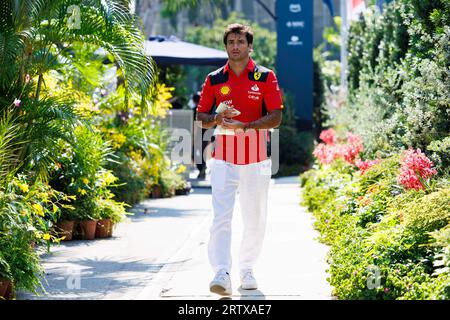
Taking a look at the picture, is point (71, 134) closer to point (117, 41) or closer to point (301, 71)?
point (117, 41)

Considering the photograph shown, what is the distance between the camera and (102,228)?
11.8m

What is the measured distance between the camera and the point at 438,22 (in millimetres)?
10078

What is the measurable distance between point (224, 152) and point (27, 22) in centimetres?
314

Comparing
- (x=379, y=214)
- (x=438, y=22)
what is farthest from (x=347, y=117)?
(x=379, y=214)

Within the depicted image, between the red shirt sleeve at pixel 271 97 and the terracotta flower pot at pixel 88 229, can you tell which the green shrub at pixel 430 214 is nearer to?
the red shirt sleeve at pixel 271 97

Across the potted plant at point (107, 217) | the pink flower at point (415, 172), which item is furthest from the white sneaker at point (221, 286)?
the potted plant at point (107, 217)

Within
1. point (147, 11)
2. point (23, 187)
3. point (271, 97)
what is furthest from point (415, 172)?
point (147, 11)

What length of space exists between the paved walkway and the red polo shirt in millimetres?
1093

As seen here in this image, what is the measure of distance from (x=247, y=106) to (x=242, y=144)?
31cm

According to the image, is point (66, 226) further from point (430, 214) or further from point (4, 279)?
point (430, 214)

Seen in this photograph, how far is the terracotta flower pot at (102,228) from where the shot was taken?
38.6 ft

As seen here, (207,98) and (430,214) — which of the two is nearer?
(430,214)

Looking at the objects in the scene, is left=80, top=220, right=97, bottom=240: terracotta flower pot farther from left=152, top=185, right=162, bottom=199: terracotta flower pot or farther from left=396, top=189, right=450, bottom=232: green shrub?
left=152, top=185, right=162, bottom=199: terracotta flower pot

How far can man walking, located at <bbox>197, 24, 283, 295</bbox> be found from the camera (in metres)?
7.91
